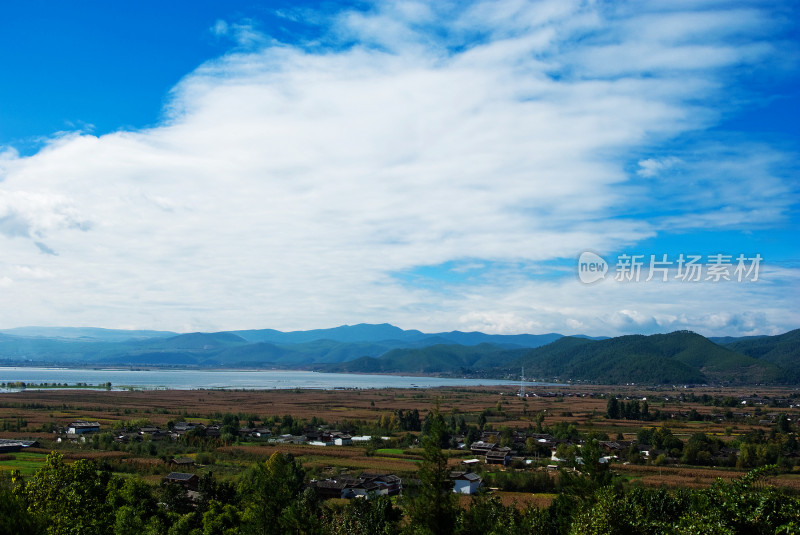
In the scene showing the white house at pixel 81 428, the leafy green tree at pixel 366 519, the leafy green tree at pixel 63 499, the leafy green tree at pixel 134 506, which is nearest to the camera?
the leafy green tree at pixel 63 499

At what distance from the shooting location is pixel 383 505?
80.0ft

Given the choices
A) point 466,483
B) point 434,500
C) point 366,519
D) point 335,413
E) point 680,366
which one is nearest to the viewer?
point 434,500

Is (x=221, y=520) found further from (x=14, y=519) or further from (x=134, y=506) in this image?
(x=14, y=519)

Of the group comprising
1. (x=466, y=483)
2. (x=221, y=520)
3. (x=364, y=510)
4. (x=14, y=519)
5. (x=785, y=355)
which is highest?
(x=14, y=519)

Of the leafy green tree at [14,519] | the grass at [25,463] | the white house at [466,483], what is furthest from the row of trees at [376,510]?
the grass at [25,463]

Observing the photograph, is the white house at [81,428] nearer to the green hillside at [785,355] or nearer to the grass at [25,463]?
the grass at [25,463]

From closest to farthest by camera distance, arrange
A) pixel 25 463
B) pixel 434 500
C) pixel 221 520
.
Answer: pixel 434 500 < pixel 221 520 < pixel 25 463

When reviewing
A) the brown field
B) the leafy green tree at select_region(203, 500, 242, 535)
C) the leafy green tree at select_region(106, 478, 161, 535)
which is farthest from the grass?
the leafy green tree at select_region(203, 500, 242, 535)

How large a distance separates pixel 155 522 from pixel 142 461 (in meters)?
21.4

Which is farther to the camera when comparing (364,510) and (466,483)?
(466,483)

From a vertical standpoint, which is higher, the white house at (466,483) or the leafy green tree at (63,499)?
the leafy green tree at (63,499)

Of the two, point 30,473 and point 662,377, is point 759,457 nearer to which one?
point 30,473

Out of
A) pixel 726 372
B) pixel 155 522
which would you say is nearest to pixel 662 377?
pixel 726 372

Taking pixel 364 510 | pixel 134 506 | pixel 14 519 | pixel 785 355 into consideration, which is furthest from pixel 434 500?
pixel 785 355
